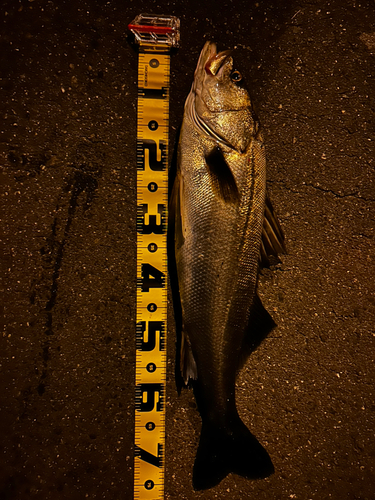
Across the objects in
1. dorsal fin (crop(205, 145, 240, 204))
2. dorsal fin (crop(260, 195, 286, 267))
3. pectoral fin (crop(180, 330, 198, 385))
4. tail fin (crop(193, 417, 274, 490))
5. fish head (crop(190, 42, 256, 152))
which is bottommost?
tail fin (crop(193, 417, 274, 490))

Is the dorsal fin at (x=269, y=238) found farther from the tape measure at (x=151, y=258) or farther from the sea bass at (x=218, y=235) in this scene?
the tape measure at (x=151, y=258)

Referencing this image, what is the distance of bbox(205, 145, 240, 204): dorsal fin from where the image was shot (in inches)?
62.1

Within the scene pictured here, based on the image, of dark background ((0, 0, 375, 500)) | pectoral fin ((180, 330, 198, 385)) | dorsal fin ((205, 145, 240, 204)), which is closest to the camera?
dorsal fin ((205, 145, 240, 204))

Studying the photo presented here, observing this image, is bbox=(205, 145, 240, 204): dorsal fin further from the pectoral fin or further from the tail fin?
the tail fin

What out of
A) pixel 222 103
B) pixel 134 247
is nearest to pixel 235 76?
pixel 222 103

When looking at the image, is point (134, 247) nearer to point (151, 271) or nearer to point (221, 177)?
point (151, 271)

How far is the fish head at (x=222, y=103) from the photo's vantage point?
1.63 metres

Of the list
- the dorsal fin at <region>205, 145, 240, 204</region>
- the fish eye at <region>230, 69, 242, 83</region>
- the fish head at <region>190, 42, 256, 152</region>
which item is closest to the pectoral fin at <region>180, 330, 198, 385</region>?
the dorsal fin at <region>205, 145, 240, 204</region>

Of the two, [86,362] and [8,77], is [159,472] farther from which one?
[8,77]

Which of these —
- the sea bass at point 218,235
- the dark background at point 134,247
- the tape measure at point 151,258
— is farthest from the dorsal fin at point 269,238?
the tape measure at point 151,258

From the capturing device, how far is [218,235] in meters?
1.57

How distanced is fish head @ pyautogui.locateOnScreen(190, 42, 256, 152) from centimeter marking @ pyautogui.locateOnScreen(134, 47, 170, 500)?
0.99 ft

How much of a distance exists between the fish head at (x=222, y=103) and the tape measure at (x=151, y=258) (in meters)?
0.30

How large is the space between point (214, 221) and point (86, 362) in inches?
46.9
